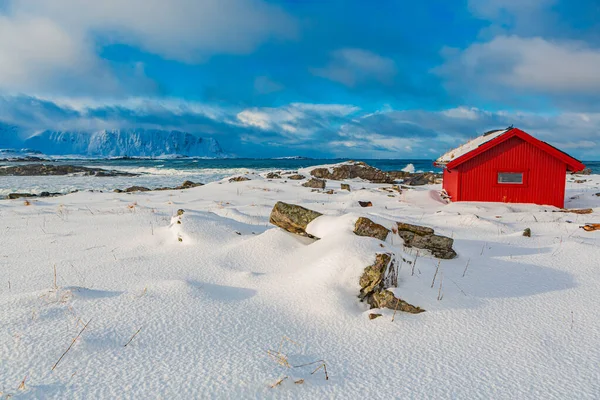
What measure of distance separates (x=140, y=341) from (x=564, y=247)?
6.48 metres

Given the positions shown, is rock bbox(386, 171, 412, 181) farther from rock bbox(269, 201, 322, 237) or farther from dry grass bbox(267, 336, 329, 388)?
dry grass bbox(267, 336, 329, 388)

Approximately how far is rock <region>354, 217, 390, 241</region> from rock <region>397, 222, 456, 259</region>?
446mm

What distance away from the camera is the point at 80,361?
7.48ft

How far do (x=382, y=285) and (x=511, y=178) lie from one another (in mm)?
13772

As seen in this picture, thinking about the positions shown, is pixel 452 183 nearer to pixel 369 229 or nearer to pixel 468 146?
pixel 468 146

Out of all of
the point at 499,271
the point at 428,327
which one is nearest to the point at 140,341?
the point at 428,327

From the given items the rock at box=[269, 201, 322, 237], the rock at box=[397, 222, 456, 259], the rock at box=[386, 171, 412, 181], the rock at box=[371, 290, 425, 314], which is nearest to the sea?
the rock at box=[386, 171, 412, 181]

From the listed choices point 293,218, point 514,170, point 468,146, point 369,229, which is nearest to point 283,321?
point 369,229

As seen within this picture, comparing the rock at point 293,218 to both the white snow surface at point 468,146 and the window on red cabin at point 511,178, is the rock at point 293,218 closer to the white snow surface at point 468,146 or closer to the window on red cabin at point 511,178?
the white snow surface at point 468,146

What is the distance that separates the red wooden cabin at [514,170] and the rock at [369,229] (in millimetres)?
10832

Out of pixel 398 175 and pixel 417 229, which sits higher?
pixel 398 175

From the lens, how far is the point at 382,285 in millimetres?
3529

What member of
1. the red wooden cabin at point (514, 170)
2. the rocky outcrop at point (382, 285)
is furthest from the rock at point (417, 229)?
the red wooden cabin at point (514, 170)

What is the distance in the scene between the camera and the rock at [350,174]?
2961 centimetres
